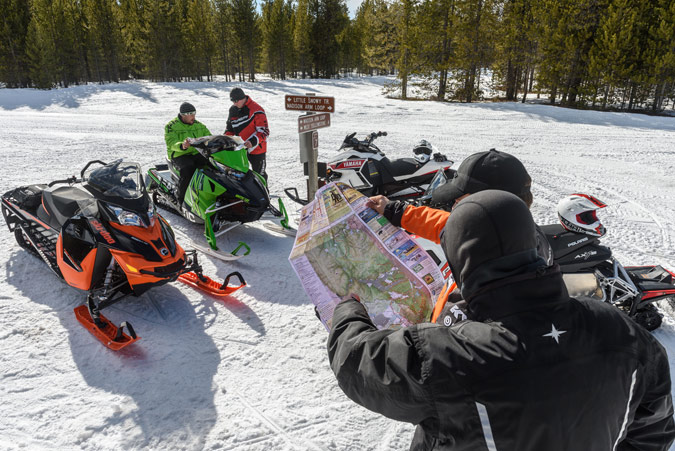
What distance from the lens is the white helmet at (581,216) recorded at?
3143mm

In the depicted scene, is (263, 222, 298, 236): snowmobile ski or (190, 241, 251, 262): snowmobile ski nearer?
(190, 241, 251, 262): snowmobile ski

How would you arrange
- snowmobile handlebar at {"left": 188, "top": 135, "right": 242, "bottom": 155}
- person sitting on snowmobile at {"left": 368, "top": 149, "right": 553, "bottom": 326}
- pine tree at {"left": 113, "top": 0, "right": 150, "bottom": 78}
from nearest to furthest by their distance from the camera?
person sitting on snowmobile at {"left": 368, "top": 149, "right": 553, "bottom": 326}
snowmobile handlebar at {"left": 188, "top": 135, "right": 242, "bottom": 155}
pine tree at {"left": 113, "top": 0, "right": 150, "bottom": 78}

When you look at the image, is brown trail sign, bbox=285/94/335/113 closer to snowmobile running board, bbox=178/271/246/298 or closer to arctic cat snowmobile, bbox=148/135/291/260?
arctic cat snowmobile, bbox=148/135/291/260

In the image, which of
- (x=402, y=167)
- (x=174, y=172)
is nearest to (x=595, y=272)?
(x=402, y=167)

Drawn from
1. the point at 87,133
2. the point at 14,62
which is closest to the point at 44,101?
the point at 87,133

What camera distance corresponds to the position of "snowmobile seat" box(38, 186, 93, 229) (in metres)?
3.71

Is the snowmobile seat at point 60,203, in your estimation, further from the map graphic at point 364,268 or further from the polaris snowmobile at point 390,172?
the map graphic at point 364,268

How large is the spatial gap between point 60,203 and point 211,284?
163cm

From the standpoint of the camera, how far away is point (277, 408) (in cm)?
255

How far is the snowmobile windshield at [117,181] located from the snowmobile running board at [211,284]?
0.97 meters

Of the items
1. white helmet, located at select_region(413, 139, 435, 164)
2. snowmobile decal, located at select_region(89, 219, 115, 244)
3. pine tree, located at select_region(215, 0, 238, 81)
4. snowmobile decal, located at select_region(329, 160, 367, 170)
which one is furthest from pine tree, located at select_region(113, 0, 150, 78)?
snowmobile decal, located at select_region(89, 219, 115, 244)

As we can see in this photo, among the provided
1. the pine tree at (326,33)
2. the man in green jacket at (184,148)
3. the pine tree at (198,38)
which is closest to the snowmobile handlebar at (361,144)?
the man in green jacket at (184,148)

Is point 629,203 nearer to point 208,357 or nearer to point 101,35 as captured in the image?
point 208,357

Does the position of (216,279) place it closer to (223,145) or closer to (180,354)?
(180,354)
